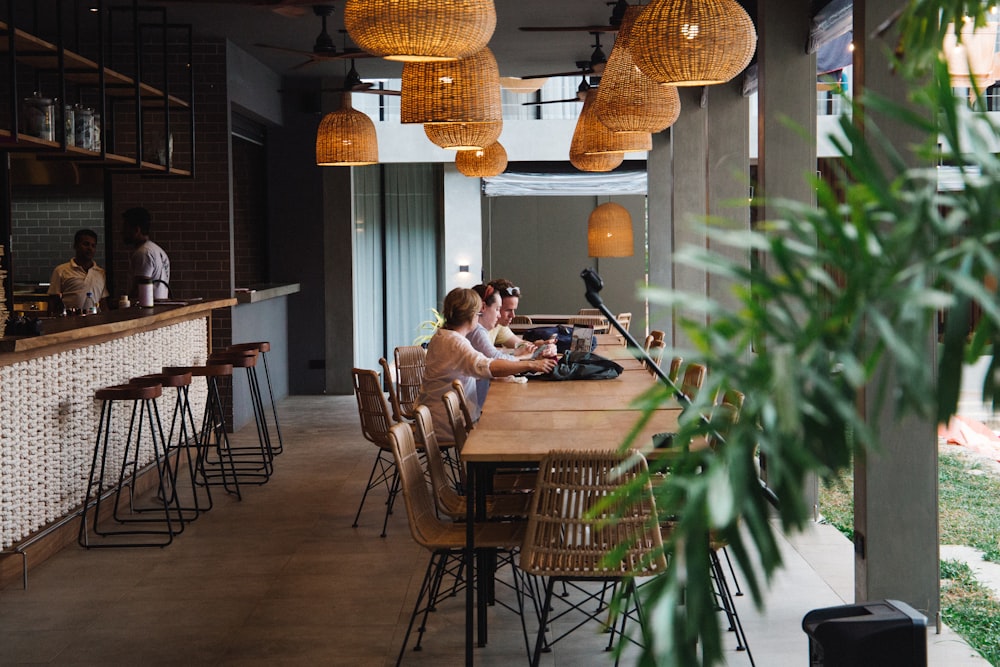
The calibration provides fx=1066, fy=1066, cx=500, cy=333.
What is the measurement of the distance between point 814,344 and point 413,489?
10.5 feet

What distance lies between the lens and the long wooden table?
142 inches

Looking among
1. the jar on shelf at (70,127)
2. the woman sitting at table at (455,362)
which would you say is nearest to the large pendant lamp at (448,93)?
the woman sitting at table at (455,362)

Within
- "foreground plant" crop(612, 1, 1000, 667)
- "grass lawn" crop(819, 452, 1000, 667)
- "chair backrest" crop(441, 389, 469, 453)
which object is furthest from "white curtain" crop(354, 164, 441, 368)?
"foreground plant" crop(612, 1, 1000, 667)

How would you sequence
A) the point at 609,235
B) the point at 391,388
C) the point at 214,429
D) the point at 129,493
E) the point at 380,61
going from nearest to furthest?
the point at 391,388
the point at 129,493
the point at 214,429
the point at 380,61
the point at 609,235

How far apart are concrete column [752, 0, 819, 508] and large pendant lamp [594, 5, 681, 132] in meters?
0.75

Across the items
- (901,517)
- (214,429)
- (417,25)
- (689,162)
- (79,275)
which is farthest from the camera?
(689,162)

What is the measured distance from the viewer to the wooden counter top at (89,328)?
495 centimetres

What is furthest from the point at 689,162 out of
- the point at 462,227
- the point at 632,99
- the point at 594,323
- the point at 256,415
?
the point at 462,227

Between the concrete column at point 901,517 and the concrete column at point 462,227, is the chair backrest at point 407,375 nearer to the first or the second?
the concrete column at point 901,517

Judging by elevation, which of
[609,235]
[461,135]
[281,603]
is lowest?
[281,603]

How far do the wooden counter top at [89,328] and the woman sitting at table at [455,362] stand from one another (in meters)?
1.80

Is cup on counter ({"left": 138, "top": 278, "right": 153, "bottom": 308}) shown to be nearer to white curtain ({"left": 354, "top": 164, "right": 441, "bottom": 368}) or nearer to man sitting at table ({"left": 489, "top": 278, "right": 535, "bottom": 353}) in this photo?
man sitting at table ({"left": 489, "top": 278, "right": 535, "bottom": 353})

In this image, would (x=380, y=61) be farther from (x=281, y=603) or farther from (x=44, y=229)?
(x=281, y=603)

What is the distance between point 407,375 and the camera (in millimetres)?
7219
